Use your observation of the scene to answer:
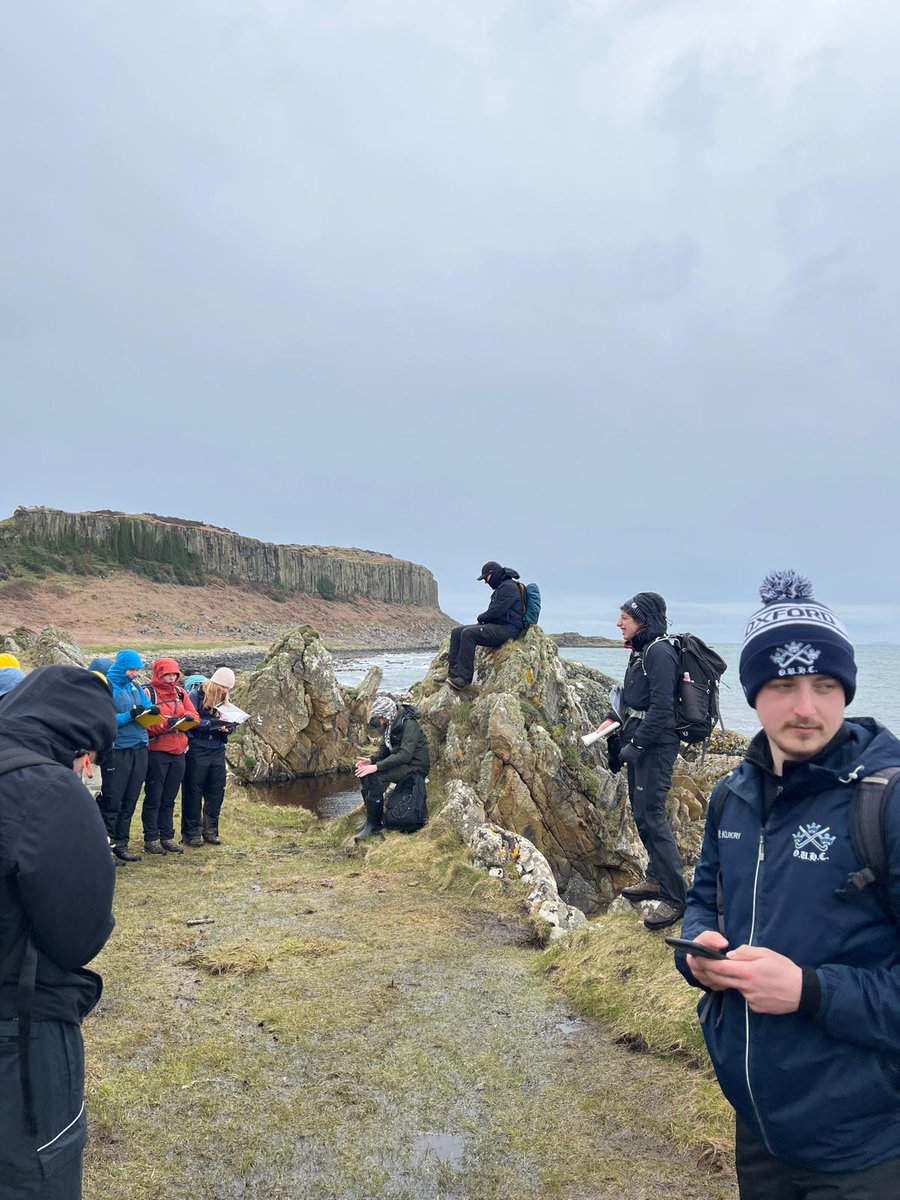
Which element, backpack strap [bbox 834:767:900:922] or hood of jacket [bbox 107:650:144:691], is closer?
backpack strap [bbox 834:767:900:922]

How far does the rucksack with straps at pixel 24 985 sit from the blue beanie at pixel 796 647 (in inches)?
98.7

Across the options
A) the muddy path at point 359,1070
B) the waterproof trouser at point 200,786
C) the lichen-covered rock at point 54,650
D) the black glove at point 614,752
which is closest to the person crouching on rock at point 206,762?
the waterproof trouser at point 200,786

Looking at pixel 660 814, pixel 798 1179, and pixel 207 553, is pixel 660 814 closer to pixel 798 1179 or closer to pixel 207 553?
pixel 798 1179

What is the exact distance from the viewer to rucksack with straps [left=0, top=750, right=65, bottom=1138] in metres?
2.43

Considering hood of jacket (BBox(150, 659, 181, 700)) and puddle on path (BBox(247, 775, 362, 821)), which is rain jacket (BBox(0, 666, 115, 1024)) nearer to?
hood of jacket (BBox(150, 659, 181, 700))

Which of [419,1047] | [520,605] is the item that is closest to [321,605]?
[520,605]

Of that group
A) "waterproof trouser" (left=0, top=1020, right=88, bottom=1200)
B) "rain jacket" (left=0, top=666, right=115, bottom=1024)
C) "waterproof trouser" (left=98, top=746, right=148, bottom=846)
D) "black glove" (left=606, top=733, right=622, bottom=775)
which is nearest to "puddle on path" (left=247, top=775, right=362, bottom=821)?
"waterproof trouser" (left=98, top=746, right=148, bottom=846)

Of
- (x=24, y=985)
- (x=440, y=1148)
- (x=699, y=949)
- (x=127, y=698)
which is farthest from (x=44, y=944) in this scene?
(x=127, y=698)

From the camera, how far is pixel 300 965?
6.47 metres

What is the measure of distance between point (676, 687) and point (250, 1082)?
438 cm

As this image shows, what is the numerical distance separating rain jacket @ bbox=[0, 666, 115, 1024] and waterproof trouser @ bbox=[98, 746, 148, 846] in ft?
24.5

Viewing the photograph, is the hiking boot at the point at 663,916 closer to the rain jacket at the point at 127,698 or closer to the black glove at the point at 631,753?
the black glove at the point at 631,753

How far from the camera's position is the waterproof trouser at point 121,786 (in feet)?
31.3

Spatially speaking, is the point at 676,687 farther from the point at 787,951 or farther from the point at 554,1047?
the point at 787,951
